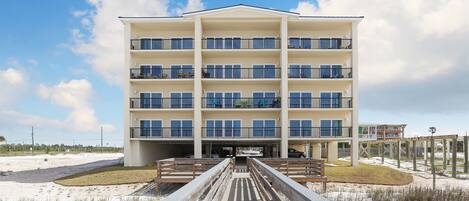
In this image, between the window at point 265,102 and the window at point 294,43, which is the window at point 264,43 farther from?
the window at point 265,102

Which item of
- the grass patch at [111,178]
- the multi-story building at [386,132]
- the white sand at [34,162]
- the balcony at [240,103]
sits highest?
the balcony at [240,103]

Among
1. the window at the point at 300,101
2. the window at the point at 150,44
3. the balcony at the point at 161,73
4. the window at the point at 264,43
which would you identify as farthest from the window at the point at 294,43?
the window at the point at 150,44

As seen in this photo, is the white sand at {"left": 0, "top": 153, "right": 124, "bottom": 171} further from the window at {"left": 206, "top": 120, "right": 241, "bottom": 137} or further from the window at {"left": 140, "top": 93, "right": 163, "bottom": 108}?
the window at {"left": 206, "top": 120, "right": 241, "bottom": 137}

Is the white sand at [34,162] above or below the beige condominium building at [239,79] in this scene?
below

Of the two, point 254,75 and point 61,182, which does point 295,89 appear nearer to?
point 254,75

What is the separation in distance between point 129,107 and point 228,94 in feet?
25.0

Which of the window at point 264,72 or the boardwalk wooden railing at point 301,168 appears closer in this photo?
the boardwalk wooden railing at point 301,168

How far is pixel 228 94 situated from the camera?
40.2 metres

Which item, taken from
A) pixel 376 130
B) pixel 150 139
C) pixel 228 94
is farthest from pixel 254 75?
pixel 376 130

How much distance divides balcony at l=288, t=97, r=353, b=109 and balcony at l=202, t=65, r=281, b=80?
8.19 feet

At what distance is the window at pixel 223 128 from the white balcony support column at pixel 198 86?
988 millimetres

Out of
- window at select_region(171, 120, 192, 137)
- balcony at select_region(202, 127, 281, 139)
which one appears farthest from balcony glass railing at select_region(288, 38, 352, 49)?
window at select_region(171, 120, 192, 137)

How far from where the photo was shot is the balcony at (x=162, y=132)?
128 feet

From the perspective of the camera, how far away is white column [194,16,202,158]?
126 ft
